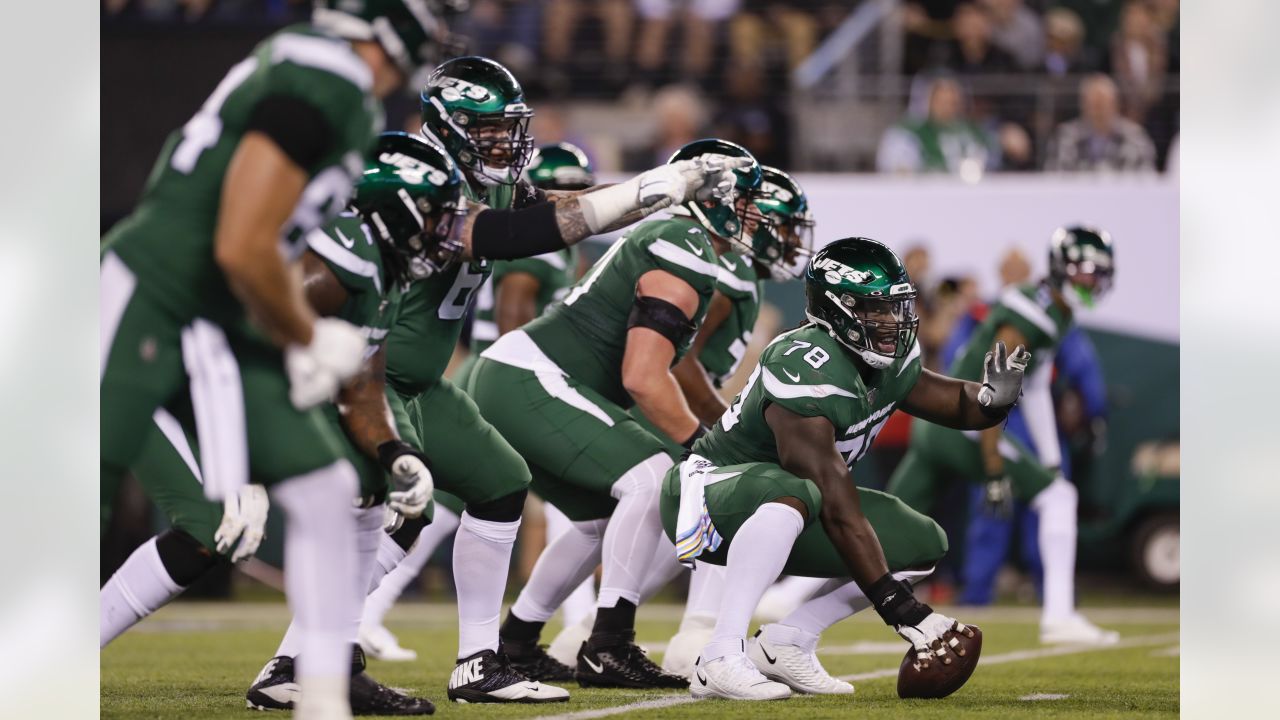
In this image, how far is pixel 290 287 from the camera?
316 cm

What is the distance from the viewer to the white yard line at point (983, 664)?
4031mm

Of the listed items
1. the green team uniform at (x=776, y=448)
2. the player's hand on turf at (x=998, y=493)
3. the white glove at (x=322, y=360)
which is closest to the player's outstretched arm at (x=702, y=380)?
the green team uniform at (x=776, y=448)

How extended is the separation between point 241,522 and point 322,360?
0.95m

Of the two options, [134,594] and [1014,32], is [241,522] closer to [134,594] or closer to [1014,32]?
[134,594]

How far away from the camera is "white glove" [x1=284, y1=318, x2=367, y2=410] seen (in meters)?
3.19

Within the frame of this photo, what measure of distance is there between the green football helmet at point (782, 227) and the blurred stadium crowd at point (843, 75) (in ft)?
15.4

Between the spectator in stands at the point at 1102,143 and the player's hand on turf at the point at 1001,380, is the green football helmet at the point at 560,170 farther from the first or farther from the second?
the spectator in stands at the point at 1102,143

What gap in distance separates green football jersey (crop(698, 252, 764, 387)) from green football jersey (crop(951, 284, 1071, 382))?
5.66 ft

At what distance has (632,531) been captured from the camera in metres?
4.75

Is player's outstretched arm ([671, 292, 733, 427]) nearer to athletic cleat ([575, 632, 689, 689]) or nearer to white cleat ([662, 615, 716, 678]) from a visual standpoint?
white cleat ([662, 615, 716, 678])

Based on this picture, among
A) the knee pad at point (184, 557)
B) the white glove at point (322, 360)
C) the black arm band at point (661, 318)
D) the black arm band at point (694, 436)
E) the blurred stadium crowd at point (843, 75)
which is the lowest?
the knee pad at point (184, 557)

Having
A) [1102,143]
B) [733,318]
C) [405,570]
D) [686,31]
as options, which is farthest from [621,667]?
[686,31]

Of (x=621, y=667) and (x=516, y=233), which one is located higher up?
(x=516, y=233)
